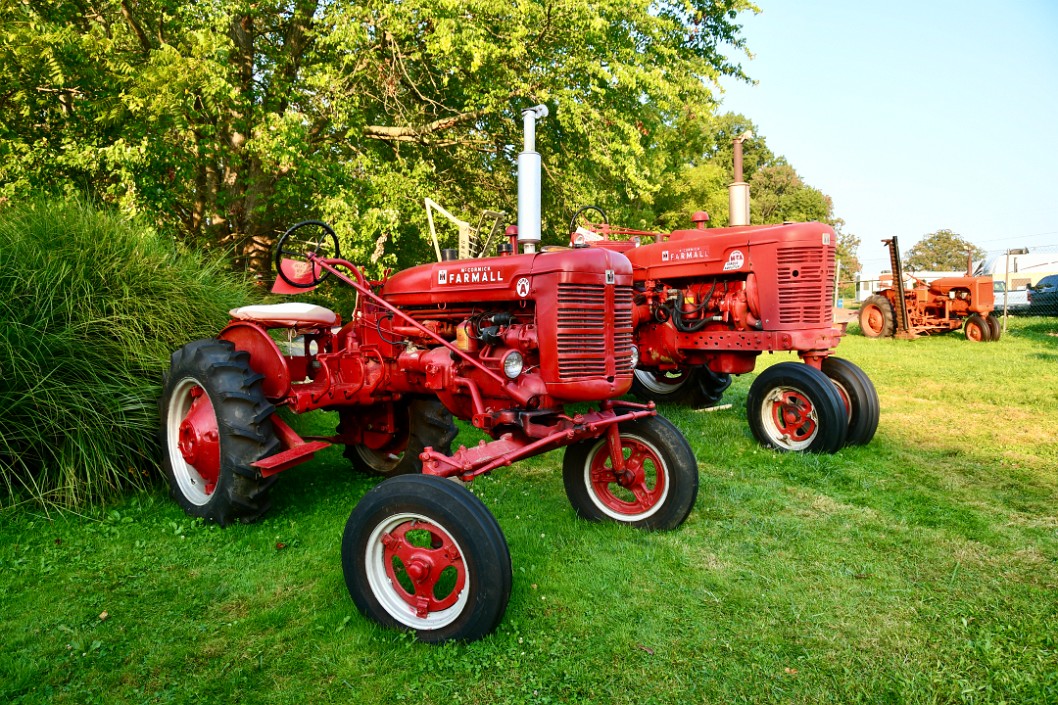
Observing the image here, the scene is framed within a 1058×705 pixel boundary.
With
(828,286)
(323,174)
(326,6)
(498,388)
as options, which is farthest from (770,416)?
(326,6)

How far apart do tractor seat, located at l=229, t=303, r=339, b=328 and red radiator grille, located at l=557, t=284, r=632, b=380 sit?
1.72m

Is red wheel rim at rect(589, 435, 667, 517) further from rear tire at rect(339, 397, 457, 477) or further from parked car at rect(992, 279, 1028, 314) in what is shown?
parked car at rect(992, 279, 1028, 314)

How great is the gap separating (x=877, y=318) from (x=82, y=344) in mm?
15149

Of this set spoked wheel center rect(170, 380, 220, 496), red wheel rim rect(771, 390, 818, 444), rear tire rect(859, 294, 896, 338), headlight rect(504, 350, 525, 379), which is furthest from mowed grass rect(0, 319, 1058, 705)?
rear tire rect(859, 294, 896, 338)

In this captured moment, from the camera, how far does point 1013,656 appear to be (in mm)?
2451

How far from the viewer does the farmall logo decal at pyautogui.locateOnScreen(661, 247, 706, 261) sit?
608cm

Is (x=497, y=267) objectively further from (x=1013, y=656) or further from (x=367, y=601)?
(x=1013, y=656)

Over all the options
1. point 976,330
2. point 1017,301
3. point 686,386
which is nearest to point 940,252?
point 1017,301

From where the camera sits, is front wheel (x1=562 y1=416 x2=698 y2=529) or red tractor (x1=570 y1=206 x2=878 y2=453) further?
red tractor (x1=570 y1=206 x2=878 y2=453)

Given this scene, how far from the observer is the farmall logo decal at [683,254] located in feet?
19.9

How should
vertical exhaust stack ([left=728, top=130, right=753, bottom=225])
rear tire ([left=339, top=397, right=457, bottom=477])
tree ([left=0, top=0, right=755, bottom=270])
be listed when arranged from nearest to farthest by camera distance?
rear tire ([left=339, top=397, right=457, bottom=477]) → vertical exhaust stack ([left=728, top=130, right=753, bottom=225]) → tree ([left=0, top=0, right=755, bottom=270])

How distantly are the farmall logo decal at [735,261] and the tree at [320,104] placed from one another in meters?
4.02

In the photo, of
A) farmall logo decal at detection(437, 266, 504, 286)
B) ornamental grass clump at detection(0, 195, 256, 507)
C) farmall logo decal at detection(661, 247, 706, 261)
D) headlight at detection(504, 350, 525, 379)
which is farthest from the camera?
farmall logo decal at detection(661, 247, 706, 261)

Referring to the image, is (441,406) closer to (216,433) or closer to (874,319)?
(216,433)
